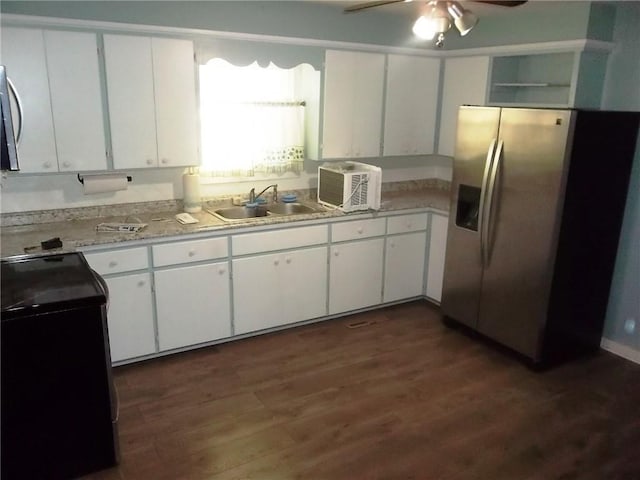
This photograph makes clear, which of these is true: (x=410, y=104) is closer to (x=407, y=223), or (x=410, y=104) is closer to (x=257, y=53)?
(x=407, y=223)

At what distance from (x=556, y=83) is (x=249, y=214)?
2514 millimetres

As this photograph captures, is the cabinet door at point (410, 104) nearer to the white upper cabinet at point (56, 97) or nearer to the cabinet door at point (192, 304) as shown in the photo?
the cabinet door at point (192, 304)

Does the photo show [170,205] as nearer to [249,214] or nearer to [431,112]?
[249,214]

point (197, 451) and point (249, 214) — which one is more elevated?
point (249, 214)

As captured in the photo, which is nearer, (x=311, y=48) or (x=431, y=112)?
(x=311, y=48)

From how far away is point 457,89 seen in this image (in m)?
4.33

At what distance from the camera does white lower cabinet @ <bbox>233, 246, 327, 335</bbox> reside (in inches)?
141

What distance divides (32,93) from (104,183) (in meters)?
0.65

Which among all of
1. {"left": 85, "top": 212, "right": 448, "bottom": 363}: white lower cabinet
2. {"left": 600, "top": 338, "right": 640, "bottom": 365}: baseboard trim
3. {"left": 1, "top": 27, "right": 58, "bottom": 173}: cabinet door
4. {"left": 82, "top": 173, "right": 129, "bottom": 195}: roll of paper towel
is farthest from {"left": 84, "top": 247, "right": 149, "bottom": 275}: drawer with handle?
{"left": 600, "top": 338, "right": 640, "bottom": 365}: baseboard trim

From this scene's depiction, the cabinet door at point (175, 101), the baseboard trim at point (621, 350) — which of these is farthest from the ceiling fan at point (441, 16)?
the baseboard trim at point (621, 350)

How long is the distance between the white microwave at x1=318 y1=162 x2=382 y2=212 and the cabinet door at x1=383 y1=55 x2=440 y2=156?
50cm

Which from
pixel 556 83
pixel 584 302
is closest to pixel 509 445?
pixel 584 302

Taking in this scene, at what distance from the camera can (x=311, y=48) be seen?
3.79 meters

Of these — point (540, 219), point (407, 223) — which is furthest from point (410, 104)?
point (540, 219)
